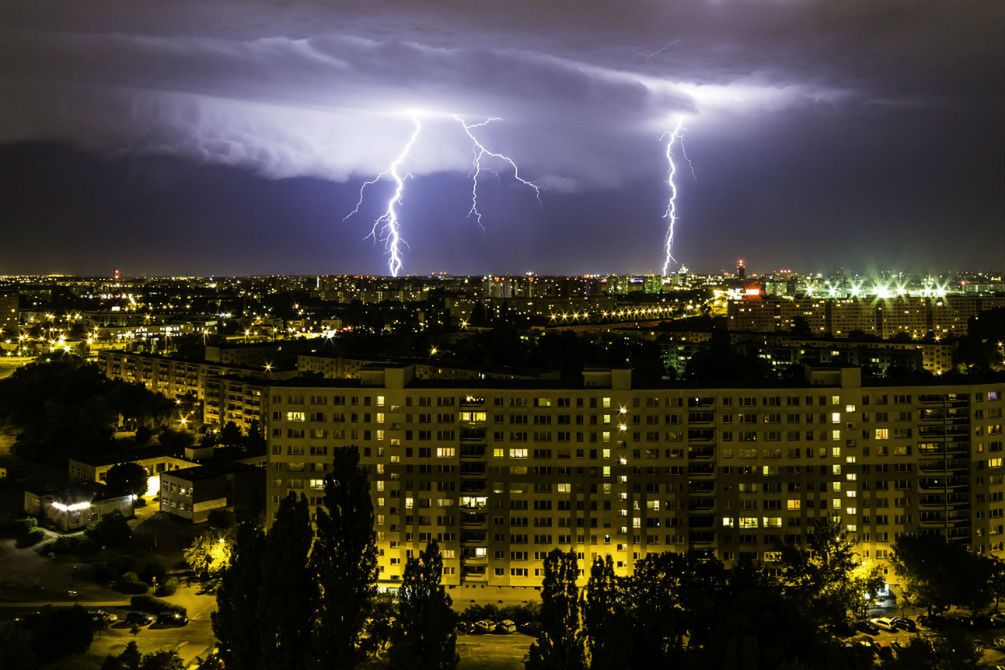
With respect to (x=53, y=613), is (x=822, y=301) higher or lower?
higher

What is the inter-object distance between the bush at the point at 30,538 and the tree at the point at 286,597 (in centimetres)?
891

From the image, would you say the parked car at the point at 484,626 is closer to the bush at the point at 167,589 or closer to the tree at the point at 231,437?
the bush at the point at 167,589

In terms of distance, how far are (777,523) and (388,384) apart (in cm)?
621

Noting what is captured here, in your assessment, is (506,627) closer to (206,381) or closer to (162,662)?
(162,662)

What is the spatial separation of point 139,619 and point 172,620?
442mm

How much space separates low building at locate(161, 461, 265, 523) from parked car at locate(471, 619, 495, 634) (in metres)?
6.71

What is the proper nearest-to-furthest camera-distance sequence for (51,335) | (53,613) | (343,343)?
(53,613) < (343,343) < (51,335)

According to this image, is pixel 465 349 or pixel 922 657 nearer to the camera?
pixel 922 657

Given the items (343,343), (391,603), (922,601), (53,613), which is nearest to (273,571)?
(391,603)

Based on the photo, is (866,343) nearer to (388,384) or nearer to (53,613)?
(388,384)

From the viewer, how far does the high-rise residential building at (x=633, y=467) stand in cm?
1240

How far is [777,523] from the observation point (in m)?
12.4

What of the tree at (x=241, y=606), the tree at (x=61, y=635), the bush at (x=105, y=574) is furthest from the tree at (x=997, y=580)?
the bush at (x=105, y=574)

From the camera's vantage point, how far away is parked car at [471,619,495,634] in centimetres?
1098
